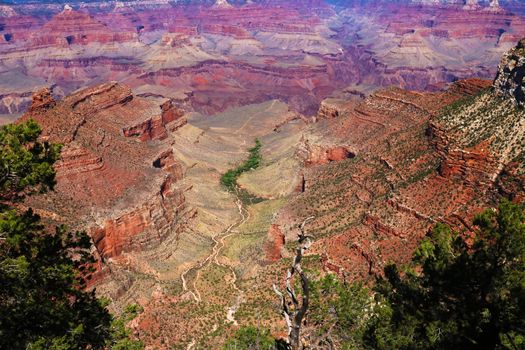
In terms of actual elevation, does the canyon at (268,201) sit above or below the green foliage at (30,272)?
below

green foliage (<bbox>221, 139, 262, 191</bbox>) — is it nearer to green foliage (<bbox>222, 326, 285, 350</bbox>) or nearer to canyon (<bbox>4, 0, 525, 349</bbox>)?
canyon (<bbox>4, 0, 525, 349</bbox>)

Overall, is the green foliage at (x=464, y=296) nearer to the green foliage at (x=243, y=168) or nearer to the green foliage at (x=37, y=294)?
the green foliage at (x=37, y=294)

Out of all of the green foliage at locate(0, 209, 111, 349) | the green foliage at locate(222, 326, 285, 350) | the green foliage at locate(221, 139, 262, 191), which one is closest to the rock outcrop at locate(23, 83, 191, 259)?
the green foliage at locate(221, 139, 262, 191)

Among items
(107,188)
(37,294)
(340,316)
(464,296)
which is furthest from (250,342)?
(107,188)

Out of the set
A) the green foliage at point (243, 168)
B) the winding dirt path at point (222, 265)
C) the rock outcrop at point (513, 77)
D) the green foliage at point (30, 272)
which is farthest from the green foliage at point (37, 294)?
the green foliage at point (243, 168)

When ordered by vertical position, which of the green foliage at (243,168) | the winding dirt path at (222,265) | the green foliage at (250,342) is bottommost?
the green foliage at (243,168)

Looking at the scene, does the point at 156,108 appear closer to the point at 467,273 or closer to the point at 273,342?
the point at 273,342

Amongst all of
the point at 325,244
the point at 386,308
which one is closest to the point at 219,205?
the point at 325,244
